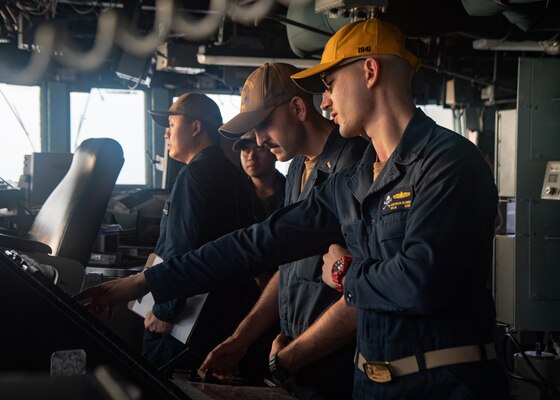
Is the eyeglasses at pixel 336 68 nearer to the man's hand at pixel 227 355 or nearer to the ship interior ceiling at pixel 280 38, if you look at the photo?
the man's hand at pixel 227 355

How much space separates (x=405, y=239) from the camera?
1537 mm

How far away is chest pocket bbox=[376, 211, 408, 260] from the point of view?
1.61 m

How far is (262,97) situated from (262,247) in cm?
64

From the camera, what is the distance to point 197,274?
2.02 meters

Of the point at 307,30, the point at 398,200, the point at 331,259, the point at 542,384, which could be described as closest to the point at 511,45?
the point at 307,30

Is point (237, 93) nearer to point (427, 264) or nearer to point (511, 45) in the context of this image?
point (511, 45)

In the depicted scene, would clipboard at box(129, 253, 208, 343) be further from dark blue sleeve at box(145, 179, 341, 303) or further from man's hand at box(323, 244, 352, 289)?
man's hand at box(323, 244, 352, 289)

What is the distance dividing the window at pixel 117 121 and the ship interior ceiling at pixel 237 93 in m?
0.10

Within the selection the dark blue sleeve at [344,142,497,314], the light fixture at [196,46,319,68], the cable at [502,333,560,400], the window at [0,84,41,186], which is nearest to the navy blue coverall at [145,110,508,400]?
the dark blue sleeve at [344,142,497,314]

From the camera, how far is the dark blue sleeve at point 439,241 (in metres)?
1.49

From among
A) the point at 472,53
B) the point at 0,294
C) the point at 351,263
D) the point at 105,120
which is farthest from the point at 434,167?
the point at 105,120

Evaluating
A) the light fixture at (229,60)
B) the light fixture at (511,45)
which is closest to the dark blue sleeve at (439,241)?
the light fixture at (511,45)

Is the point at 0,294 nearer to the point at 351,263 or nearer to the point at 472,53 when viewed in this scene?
the point at 351,263

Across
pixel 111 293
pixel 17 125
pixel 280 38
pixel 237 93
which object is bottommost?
pixel 111 293
